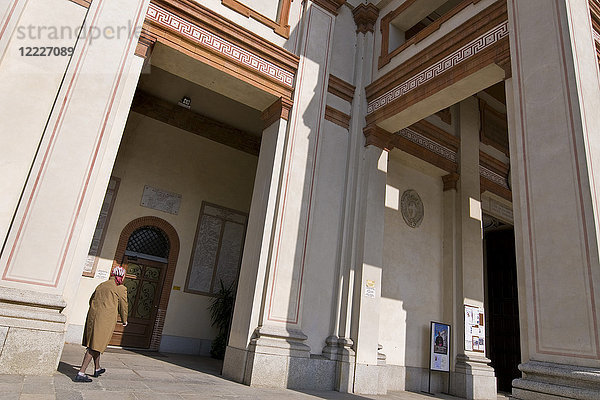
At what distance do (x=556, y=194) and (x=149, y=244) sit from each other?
815 centimetres

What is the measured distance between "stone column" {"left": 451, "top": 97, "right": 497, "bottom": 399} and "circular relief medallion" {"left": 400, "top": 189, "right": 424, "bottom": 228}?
2.82 ft

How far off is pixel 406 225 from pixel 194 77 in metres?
5.22

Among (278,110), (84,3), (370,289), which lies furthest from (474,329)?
(84,3)

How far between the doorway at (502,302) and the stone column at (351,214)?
6.21 metres

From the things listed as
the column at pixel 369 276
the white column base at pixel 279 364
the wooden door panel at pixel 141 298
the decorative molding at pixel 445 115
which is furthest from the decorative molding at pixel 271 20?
the wooden door panel at pixel 141 298

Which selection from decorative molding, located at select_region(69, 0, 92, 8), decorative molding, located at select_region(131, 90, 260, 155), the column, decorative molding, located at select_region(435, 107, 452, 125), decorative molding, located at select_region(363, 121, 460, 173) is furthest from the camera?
decorative molding, located at select_region(131, 90, 260, 155)

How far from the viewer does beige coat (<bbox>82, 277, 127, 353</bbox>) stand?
457cm

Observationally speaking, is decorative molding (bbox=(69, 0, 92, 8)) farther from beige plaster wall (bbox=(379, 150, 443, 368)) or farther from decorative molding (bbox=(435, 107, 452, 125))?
decorative molding (bbox=(435, 107, 452, 125))

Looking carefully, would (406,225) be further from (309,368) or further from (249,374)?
(249,374)

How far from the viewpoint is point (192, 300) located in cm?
962

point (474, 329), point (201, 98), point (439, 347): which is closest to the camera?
point (439, 347)

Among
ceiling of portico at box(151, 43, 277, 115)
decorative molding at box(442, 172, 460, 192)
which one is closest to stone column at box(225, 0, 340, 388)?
ceiling of portico at box(151, 43, 277, 115)

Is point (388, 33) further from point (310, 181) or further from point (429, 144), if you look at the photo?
point (310, 181)

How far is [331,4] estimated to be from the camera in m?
8.20
